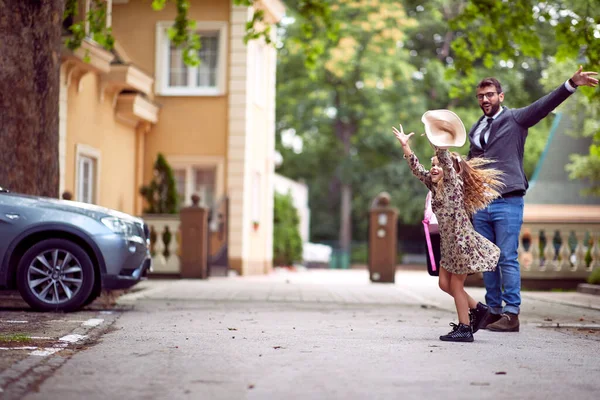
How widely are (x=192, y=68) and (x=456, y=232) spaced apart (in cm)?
1746

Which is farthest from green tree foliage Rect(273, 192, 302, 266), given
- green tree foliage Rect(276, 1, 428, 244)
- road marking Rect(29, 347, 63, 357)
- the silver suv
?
road marking Rect(29, 347, 63, 357)

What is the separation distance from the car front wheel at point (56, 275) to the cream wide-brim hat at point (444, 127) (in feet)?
14.1

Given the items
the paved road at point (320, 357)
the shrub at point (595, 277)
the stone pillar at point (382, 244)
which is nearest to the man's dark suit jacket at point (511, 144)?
the paved road at point (320, 357)

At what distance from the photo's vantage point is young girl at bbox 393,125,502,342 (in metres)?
8.62

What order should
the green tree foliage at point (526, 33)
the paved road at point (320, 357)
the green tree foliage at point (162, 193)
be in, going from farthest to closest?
the green tree foliage at point (162, 193) < the green tree foliage at point (526, 33) < the paved road at point (320, 357)

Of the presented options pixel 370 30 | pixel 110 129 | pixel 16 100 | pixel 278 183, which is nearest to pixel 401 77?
pixel 370 30

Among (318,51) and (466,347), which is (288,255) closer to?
(318,51)

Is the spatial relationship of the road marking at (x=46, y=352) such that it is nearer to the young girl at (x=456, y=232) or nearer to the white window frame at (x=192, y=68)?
the young girl at (x=456, y=232)

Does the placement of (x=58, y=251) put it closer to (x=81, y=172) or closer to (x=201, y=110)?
(x=81, y=172)

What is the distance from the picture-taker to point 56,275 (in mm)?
11305

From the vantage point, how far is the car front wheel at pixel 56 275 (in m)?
11.2

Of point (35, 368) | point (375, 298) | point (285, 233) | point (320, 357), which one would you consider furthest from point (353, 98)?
point (35, 368)

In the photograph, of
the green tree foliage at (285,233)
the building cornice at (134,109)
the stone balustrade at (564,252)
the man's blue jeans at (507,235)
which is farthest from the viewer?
the green tree foliage at (285,233)

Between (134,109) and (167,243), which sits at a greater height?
(134,109)
